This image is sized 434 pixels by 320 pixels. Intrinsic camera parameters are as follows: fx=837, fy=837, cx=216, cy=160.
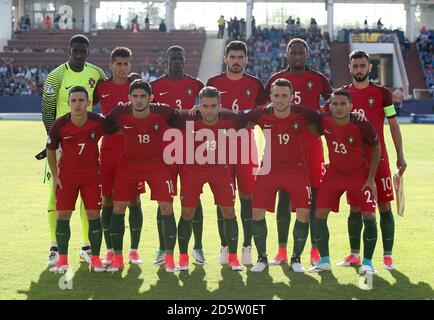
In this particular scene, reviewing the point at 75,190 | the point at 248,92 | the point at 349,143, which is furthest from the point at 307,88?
the point at 75,190

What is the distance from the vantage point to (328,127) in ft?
25.8

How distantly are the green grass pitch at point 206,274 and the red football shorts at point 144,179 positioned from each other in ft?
2.33

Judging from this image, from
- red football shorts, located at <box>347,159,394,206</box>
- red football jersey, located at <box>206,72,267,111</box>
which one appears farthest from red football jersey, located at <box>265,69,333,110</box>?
red football shorts, located at <box>347,159,394,206</box>


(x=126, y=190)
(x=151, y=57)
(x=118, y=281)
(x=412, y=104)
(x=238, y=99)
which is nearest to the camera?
(x=118, y=281)

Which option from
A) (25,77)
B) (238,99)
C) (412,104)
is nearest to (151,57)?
(25,77)

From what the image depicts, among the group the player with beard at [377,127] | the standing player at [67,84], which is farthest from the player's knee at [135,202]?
the player with beard at [377,127]

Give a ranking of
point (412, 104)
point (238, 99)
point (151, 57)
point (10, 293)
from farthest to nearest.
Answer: point (151, 57)
point (412, 104)
point (238, 99)
point (10, 293)

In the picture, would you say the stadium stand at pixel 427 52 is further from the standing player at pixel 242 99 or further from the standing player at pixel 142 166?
the standing player at pixel 142 166

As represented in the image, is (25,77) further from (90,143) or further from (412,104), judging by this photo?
(90,143)

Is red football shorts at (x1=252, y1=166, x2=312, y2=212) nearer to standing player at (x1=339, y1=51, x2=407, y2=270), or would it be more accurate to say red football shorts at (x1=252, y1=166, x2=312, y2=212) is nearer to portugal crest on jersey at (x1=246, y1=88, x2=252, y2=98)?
standing player at (x1=339, y1=51, x2=407, y2=270)

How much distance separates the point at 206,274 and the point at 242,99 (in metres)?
1.91

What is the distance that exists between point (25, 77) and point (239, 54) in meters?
35.9

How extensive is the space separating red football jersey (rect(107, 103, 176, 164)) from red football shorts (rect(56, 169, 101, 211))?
43cm

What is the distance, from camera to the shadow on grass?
6.88m
